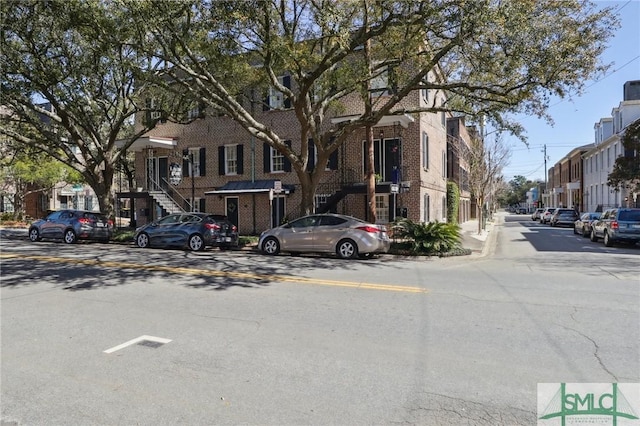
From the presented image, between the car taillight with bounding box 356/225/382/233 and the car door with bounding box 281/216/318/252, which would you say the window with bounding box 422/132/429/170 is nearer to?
the car taillight with bounding box 356/225/382/233

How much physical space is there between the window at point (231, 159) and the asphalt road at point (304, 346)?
15228mm

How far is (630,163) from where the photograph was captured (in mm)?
25672

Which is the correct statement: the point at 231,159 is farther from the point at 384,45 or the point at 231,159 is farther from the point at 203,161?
the point at 384,45

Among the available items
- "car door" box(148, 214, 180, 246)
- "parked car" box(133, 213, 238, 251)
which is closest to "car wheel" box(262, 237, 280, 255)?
"parked car" box(133, 213, 238, 251)

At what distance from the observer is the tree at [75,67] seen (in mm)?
13312

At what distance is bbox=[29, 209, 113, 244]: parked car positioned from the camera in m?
19.7

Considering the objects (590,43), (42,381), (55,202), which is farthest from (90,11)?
(55,202)

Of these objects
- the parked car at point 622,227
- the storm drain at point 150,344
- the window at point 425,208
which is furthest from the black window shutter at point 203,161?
the storm drain at point 150,344

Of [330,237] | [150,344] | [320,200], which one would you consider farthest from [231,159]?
[150,344]

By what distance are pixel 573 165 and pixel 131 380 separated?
60.1m

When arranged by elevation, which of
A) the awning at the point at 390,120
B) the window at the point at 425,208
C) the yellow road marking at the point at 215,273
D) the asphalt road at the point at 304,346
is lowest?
the asphalt road at the point at 304,346

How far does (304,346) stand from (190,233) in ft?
41.2

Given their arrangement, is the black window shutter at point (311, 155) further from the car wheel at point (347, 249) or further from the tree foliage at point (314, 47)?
the car wheel at point (347, 249)

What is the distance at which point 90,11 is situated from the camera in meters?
12.8
